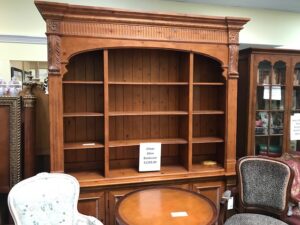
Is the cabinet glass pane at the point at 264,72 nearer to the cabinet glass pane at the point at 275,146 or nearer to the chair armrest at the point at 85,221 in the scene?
the cabinet glass pane at the point at 275,146

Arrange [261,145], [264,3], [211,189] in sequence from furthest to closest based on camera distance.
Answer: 1. [264,3]
2. [261,145]
3. [211,189]

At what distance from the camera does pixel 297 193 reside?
8.52ft

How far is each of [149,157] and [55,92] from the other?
114cm

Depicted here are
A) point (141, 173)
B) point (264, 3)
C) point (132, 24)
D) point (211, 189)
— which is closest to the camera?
point (132, 24)

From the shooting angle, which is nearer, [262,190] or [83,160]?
[262,190]

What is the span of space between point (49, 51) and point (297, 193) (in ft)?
8.83

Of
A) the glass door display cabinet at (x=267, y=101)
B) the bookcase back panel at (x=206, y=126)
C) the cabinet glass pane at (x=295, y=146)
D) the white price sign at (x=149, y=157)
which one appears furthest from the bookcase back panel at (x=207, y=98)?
the cabinet glass pane at (x=295, y=146)

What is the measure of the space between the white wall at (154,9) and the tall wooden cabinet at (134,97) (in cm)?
86

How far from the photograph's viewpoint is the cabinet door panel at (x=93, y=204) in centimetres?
254

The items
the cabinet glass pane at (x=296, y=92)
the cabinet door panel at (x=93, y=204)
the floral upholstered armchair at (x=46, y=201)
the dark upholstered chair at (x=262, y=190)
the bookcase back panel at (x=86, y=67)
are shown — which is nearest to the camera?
the floral upholstered armchair at (x=46, y=201)

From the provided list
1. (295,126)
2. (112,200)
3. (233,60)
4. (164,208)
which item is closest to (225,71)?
(233,60)

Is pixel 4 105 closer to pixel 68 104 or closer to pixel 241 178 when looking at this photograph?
pixel 68 104

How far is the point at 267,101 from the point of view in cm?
304

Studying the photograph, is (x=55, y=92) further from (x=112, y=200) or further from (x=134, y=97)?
(x=112, y=200)
